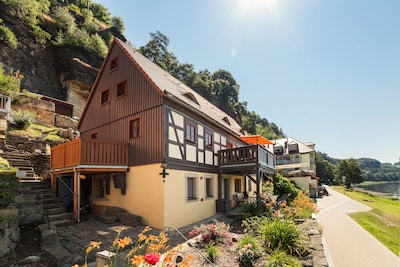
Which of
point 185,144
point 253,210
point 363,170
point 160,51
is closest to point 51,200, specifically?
point 185,144

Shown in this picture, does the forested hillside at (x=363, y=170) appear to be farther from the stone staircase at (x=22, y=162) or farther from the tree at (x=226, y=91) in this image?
the stone staircase at (x=22, y=162)

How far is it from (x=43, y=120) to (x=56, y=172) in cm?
964

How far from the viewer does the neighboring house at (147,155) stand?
1037cm

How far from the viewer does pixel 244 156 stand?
1349 centimetres

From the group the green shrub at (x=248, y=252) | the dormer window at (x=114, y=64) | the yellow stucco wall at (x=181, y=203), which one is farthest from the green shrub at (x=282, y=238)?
the dormer window at (x=114, y=64)

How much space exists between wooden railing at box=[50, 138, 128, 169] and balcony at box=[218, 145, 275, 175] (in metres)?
5.73

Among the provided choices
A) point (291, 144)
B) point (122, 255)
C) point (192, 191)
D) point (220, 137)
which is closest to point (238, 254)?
point (122, 255)

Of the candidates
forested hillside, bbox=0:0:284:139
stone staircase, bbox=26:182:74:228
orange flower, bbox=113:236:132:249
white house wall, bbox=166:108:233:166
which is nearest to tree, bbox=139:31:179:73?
forested hillside, bbox=0:0:284:139

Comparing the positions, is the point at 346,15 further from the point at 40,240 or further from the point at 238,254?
the point at 40,240

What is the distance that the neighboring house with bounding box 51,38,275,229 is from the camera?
10.4m

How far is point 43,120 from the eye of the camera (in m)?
19.6

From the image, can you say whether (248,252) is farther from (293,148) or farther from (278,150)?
(278,150)

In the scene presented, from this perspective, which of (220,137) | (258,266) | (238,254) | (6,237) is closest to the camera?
(258,266)

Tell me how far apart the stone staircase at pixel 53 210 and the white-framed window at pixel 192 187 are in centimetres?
527
